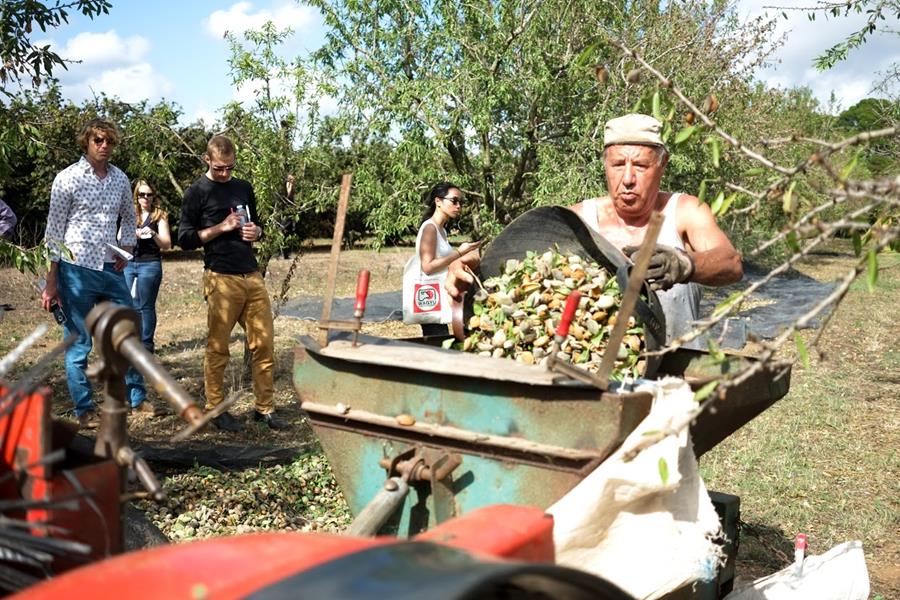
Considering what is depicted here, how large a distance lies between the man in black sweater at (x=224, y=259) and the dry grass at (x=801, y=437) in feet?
1.78

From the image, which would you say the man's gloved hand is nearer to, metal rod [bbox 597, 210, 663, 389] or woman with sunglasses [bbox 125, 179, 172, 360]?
metal rod [bbox 597, 210, 663, 389]

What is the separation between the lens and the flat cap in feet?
12.6

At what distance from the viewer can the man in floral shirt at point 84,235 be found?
5.88 meters

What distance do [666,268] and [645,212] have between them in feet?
3.07

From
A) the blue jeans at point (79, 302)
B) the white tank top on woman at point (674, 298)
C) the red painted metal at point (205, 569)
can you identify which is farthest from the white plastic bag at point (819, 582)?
the blue jeans at point (79, 302)

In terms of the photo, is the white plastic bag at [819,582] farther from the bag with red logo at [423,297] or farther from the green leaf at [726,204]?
the bag with red logo at [423,297]

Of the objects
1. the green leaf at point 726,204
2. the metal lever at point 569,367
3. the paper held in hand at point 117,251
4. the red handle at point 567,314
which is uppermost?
the green leaf at point 726,204

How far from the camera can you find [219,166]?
6332 millimetres

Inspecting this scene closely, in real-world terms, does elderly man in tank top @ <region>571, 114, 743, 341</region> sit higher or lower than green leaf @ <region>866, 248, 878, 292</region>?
higher

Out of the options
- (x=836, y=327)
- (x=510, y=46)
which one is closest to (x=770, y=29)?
(x=836, y=327)

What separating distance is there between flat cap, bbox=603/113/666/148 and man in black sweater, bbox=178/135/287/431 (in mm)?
3209

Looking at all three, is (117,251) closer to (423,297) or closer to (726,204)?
(423,297)

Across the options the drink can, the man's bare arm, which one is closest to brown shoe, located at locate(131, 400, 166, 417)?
the drink can

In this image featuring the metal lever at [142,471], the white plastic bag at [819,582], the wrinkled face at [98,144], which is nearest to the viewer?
the metal lever at [142,471]
